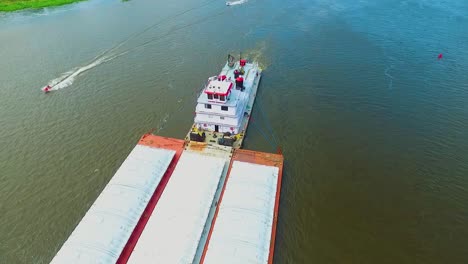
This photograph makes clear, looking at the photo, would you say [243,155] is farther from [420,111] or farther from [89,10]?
[89,10]

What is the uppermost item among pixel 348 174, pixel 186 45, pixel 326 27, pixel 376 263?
pixel 326 27

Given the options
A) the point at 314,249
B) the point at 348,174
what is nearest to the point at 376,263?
the point at 314,249

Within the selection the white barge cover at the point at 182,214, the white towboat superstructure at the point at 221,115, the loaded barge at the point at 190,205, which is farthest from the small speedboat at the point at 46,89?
the white barge cover at the point at 182,214

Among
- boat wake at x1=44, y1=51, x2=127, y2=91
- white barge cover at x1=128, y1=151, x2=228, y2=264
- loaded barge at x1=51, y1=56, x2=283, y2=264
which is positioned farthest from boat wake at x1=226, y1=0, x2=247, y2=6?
white barge cover at x1=128, y1=151, x2=228, y2=264

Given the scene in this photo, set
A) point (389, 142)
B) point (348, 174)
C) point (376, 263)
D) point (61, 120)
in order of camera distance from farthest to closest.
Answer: point (61, 120)
point (389, 142)
point (348, 174)
point (376, 263)

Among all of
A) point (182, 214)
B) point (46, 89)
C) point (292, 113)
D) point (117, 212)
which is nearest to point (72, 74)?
point (46, 89)

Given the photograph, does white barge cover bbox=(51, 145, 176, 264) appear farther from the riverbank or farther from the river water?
the riverbank

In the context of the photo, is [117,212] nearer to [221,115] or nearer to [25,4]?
[221,115]
